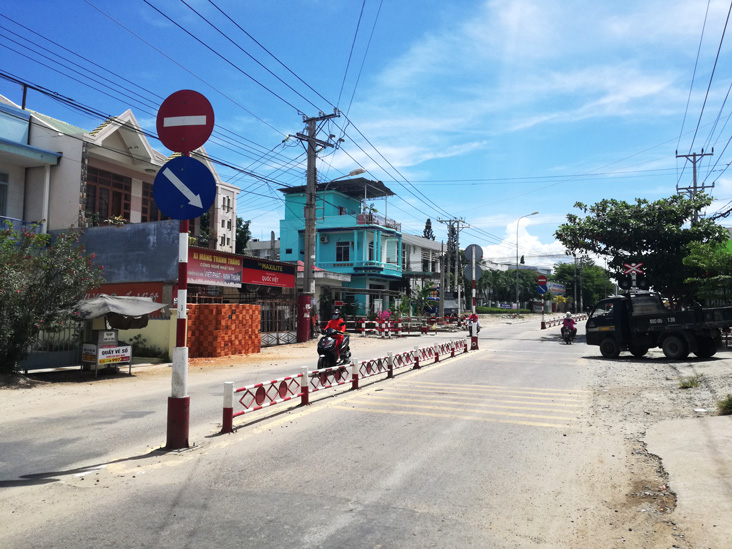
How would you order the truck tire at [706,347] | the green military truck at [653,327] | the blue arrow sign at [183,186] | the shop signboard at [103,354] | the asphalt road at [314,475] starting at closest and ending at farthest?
the asphalt road at [314,475] → the blue arrow sign at [183,186] → the shop signboard at [103,354] → the green military truck at [653,327] → the truck tire at [706,347]

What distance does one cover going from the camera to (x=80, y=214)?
21.7 metres

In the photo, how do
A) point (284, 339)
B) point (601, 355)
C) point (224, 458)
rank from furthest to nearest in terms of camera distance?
1. point (284, 339)
2. point (601, 355)
3. point (224, 458)

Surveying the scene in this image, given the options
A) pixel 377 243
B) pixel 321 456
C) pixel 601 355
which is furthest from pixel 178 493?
pixel 377 243

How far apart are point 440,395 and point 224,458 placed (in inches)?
215

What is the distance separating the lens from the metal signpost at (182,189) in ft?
21.3

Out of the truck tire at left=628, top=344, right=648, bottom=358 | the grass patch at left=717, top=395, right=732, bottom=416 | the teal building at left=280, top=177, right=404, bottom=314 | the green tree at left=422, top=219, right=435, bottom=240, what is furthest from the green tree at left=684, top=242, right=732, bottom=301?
the green tree at left=422, top=219, right=435, bottom=240

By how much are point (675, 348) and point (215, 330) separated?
15.3m

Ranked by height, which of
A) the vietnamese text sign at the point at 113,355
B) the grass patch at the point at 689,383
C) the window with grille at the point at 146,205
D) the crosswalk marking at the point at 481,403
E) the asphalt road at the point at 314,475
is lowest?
the asphalt road at the point at 314,475

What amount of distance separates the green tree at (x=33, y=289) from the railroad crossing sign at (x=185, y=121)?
7.78 meters

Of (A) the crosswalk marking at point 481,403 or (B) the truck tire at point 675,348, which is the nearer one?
(A) the crosswalk marking at point 481,403

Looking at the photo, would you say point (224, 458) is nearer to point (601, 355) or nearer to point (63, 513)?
point (63, 513)

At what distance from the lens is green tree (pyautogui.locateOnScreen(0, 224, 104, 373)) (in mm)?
12227

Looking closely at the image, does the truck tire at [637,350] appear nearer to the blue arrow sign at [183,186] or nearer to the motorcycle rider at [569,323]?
the motorcycle rider at [569,323]

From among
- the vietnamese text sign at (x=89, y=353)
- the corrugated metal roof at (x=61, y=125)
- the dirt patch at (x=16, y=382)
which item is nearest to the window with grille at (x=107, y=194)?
the corrugated metal roof at (x=61, y=125)
